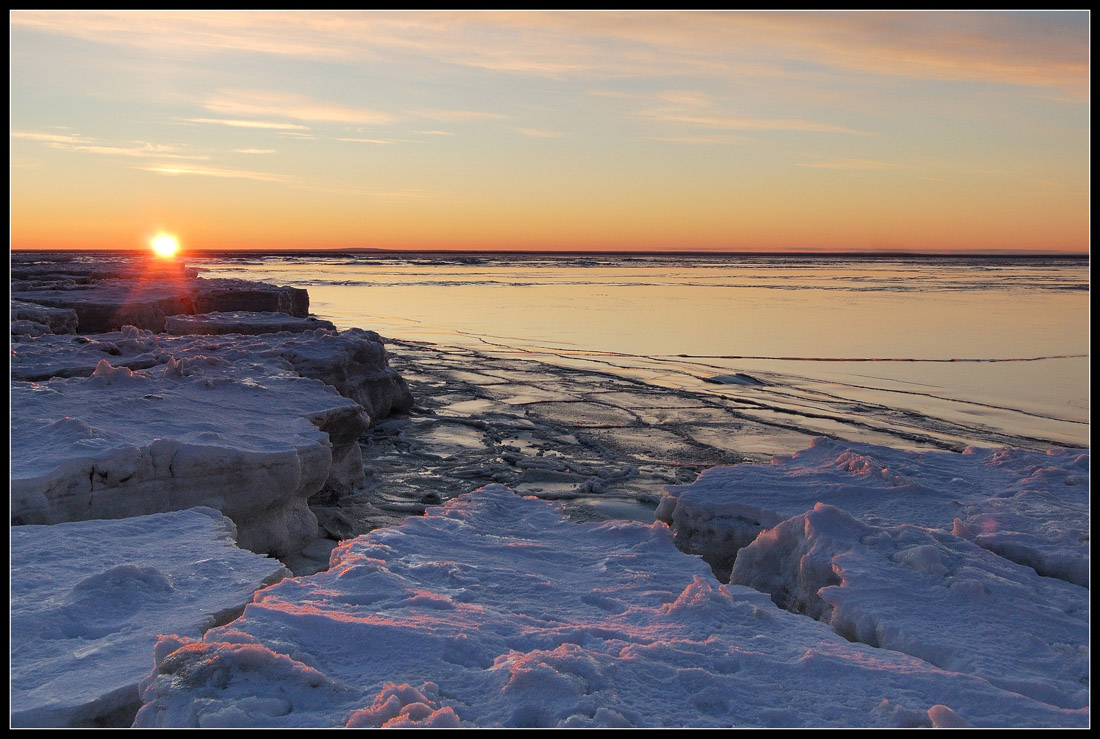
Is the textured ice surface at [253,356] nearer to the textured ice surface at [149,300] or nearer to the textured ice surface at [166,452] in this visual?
the textured ice surface at [166,452]

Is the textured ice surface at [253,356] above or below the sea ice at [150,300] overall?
below

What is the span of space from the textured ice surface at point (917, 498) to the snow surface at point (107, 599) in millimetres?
2413

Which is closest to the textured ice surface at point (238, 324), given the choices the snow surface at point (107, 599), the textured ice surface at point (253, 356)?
the textured ice surface at point (253, 356)

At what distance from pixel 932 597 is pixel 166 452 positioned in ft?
13.2

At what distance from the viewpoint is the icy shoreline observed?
2.49m

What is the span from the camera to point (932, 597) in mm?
3424

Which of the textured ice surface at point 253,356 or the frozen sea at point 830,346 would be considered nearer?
the textured ice surface at point 253,356

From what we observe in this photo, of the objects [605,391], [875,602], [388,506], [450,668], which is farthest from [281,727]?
[605,391]

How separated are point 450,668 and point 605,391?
27.2 ft

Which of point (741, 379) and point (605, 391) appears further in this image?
point (741, 379)

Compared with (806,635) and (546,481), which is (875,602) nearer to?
(806,635)

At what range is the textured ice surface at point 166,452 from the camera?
438cm

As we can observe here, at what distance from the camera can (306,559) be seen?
522 centimetres

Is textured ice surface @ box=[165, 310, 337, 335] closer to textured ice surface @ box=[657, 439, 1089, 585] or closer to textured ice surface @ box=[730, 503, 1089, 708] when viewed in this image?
textured ice surface @ box=[657, 439, 1089, 585]
